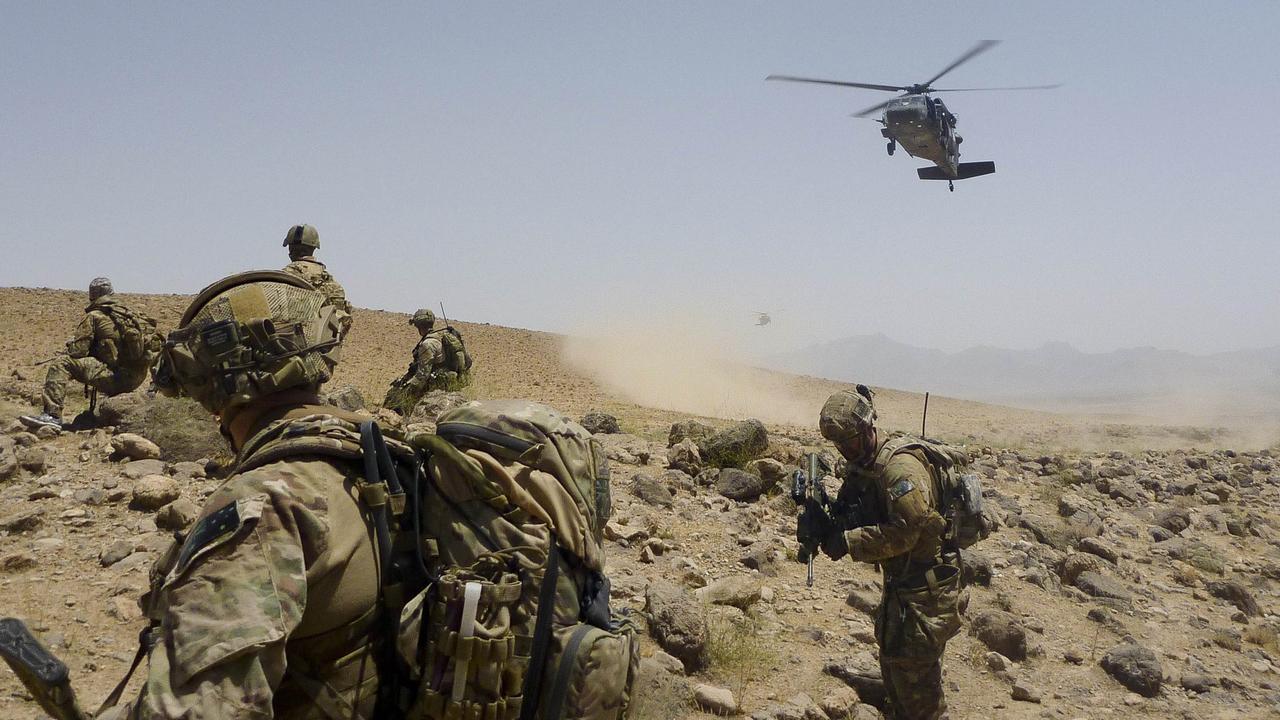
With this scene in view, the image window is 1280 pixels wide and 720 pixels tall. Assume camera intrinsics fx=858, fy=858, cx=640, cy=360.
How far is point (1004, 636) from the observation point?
6.66 meters

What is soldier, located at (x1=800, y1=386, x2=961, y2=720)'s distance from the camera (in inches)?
184

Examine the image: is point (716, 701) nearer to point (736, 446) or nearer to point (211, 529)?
point (211, 529)

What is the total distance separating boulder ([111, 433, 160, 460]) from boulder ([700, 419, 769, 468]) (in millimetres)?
5701

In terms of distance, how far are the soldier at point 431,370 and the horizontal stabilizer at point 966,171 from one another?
1239cm

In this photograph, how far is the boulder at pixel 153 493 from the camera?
6.46 m

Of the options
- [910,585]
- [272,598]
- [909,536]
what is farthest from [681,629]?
[272,598]

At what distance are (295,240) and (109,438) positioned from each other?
2766mm

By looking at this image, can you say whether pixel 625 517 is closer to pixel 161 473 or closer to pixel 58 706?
pixel 161 473

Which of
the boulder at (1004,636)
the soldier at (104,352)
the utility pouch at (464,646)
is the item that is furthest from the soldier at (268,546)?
the soldier at (104,352)

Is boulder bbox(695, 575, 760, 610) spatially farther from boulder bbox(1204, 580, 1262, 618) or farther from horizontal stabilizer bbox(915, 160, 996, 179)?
horizontal stabilizer bbox(915, 160, 996, 179)

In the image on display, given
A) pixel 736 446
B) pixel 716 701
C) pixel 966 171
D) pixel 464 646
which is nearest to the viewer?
pixel 464 646

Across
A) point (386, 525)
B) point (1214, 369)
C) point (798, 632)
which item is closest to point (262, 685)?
point (386, 525)

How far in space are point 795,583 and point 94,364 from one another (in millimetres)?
7866

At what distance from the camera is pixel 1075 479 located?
12.8m
